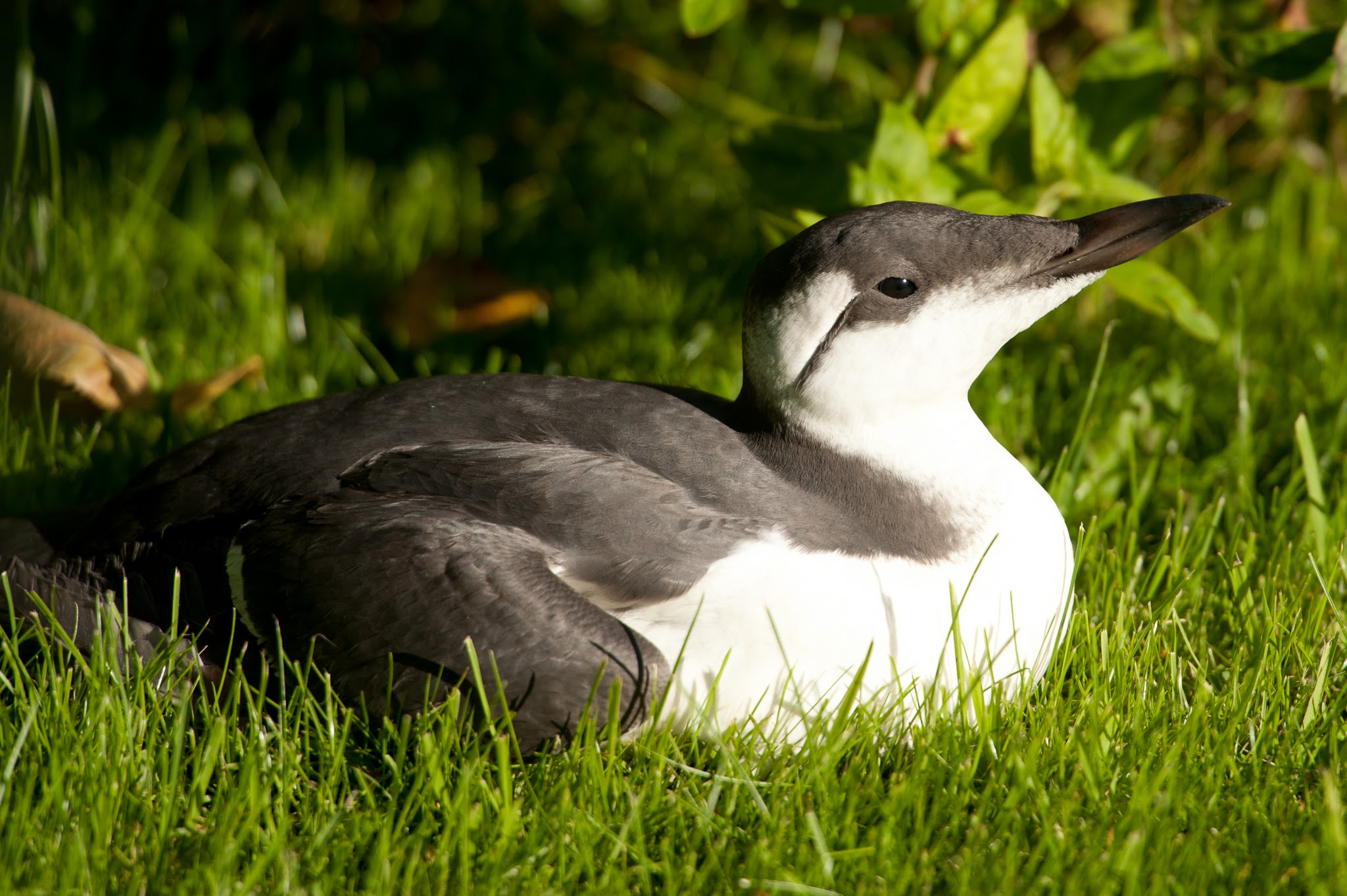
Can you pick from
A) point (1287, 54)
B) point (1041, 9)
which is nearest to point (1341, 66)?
point (1287, 54)

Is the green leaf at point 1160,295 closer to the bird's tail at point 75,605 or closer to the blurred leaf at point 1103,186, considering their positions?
the blurred leaf at point 1103,186

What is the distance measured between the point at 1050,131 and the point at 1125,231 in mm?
765

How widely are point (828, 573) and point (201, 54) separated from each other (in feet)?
14.4

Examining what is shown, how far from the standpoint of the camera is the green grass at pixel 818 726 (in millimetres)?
2264

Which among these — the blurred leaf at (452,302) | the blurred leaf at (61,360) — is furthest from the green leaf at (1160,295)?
the blurred leaf at (61,360)

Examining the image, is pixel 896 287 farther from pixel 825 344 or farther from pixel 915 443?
pixel 915 443

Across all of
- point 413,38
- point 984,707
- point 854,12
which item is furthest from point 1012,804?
point 413,38

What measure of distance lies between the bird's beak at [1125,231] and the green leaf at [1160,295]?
20.7 inches

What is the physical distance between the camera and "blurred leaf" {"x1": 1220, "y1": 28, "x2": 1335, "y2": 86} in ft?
10.4

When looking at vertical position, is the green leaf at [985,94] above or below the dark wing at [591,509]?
above

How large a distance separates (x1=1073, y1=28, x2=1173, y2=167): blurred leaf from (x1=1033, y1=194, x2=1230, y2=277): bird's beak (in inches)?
32.6

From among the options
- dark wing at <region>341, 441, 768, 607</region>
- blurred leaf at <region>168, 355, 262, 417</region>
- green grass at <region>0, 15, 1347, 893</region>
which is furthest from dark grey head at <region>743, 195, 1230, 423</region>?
blurred leaf at <region>168, 355, 262, 417</region>

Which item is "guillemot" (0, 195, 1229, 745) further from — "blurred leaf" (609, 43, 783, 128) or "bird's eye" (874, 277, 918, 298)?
"blurred leaf" (609, 43, 783, 128)

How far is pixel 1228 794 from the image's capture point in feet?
8.02
